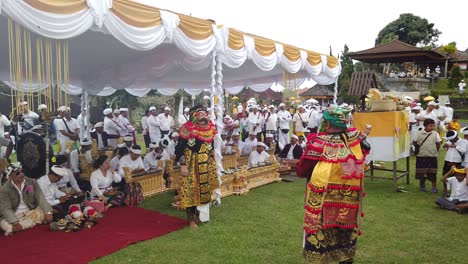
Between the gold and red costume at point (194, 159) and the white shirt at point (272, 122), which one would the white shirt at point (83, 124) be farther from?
the gold and red costume at point (194, 159)

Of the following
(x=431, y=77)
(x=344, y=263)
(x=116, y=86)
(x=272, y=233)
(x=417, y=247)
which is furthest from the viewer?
(x=431, y=77)

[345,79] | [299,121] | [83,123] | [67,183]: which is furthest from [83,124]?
[345,79]

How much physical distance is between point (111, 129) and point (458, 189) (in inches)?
307

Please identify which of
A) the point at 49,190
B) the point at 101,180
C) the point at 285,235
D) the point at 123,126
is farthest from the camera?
the point at 123,126

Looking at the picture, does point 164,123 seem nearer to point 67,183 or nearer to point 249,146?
point 249,146

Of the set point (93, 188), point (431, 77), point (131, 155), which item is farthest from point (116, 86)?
point (431, 77)

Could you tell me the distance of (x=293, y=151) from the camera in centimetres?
928

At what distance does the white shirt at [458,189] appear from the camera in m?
5.78

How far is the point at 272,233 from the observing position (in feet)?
16.0

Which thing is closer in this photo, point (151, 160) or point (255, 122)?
point (151, 160)

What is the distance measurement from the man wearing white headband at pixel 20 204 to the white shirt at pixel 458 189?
20.2ft

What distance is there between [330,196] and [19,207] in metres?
4.24

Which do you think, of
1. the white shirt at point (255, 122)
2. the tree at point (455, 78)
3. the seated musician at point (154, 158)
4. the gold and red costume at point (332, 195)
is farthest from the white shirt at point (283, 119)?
the tree at point (455, 78)

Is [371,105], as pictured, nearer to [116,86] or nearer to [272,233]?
[272,233]
